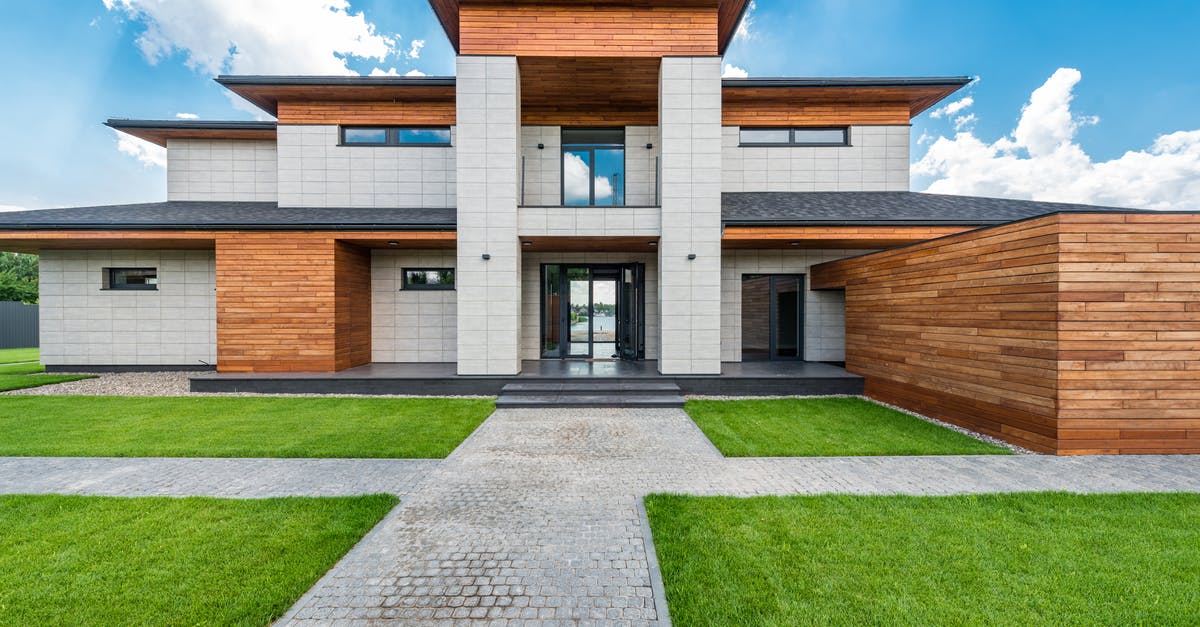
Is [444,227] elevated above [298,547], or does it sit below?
above

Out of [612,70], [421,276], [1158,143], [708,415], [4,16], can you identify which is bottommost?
[708,415]

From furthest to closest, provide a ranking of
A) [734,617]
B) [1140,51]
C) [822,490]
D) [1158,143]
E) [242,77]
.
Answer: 1. [1158,143]
2. [1140,51]
3. [242,77]
4. [822,490]
5. [734,617]

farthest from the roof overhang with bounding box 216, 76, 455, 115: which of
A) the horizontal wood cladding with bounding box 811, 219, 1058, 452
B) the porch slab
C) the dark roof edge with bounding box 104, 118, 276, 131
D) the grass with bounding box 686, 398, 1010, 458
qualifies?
the horizontal wood cladding with bounding box 811, 219, 1058, 452

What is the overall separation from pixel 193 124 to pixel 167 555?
Answer: 12498 millimetres

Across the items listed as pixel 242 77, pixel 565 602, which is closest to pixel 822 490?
pixel 565 602

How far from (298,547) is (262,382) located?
7022 mm

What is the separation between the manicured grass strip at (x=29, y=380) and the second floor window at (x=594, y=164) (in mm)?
11737

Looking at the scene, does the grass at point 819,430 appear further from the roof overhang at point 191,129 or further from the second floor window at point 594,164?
Answer: the roof overhang at point 191,129

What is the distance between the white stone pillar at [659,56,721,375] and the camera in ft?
27.1

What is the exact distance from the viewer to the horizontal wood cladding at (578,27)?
812cm

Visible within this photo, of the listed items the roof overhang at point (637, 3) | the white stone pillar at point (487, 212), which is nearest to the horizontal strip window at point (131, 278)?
the white stone pillar at point (487, 212)

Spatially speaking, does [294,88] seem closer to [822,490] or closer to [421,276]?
[421,276]

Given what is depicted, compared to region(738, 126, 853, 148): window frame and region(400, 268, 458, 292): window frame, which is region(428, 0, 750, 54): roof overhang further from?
region(400, 268, 458, 292): window frame

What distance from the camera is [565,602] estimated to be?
2.44m
